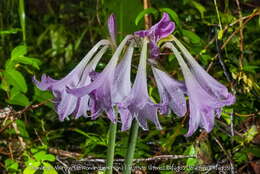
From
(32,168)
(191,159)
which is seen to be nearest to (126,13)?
(191,159)

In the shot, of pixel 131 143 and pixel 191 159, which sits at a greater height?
pixel 131 143

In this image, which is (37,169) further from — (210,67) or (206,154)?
(210,67)

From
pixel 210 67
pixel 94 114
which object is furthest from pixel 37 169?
pixel 210 67

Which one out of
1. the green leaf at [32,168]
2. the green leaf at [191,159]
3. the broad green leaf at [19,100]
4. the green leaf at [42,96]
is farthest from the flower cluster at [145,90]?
the green leaf at [42,96]

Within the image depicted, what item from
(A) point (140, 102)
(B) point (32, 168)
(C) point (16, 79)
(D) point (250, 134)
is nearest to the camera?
(A) point (140, 102)

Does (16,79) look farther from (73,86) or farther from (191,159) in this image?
(191,159)
